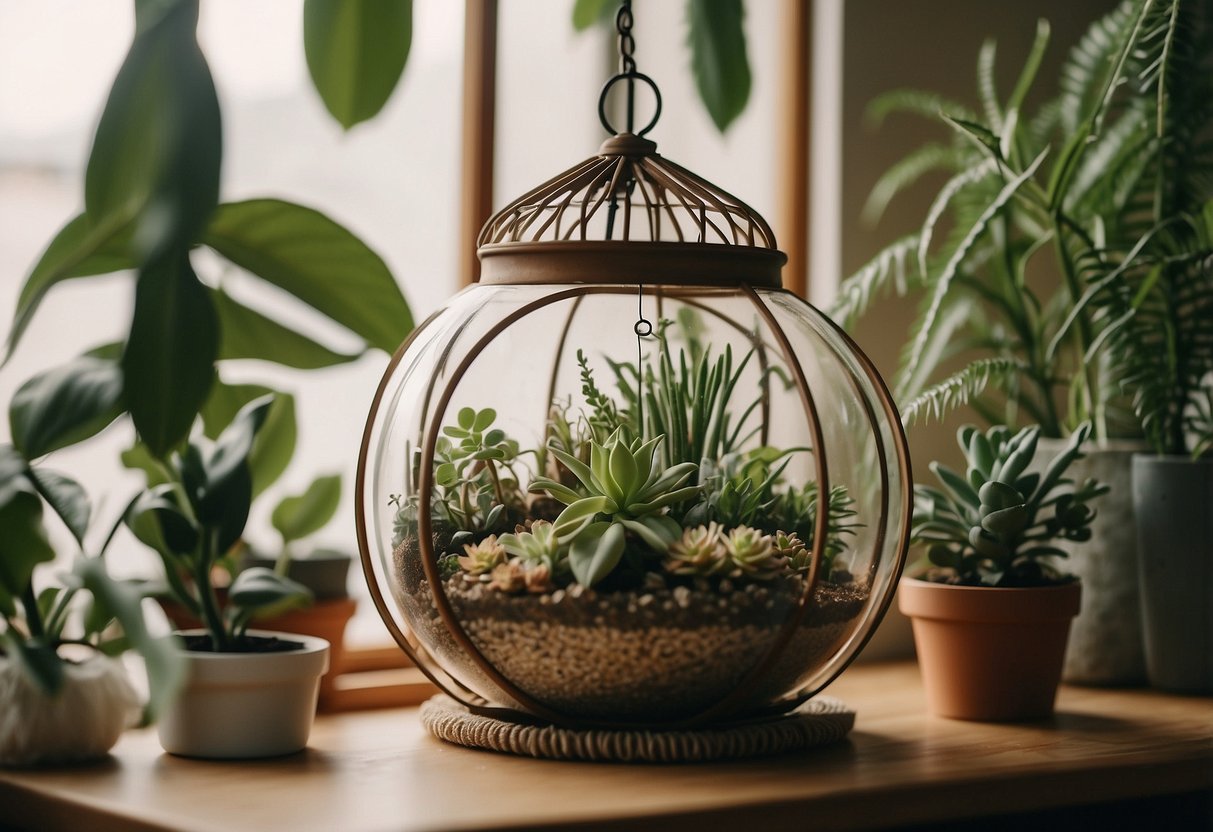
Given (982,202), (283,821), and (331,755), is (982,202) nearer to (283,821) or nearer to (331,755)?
(331,755)

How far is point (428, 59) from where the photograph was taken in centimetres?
157

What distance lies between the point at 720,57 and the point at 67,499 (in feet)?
1.94

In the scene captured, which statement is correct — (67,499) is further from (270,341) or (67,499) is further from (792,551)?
(792,551)

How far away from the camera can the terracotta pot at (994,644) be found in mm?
1210

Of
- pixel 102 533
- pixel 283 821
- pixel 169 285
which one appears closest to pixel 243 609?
pixel 283 821

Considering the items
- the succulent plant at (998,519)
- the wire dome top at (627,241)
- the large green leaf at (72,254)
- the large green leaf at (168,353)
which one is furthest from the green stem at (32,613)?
the succulent plant at (998,519)

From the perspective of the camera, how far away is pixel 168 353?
0.49 m

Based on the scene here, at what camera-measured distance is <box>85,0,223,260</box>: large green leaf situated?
0.43 metres

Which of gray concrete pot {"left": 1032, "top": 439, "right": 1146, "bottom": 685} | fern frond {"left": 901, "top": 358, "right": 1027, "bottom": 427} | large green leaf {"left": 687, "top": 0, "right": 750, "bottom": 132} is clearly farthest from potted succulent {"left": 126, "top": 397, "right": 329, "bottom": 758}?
gray concrete pot {"left": 1032, "top": 439, "right": 1146, "bottom": 685}

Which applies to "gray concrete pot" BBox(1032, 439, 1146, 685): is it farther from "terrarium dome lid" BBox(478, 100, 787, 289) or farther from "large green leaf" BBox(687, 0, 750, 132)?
"large green leaf" BBox(687, 0, 750, 132)

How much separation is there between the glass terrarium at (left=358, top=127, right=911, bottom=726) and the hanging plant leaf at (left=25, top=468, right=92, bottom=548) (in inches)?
9.0

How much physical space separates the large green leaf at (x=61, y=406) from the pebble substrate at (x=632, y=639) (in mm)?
288

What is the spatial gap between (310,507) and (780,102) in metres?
0.81

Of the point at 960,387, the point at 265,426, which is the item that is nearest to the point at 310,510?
the point at 265,426
